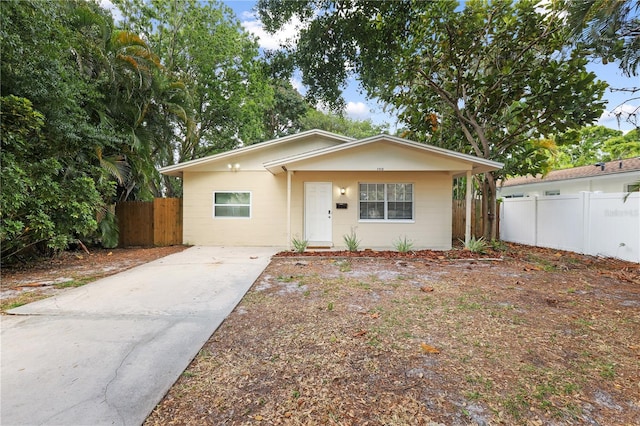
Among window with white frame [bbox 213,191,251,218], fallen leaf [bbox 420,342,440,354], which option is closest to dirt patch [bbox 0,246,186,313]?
window with white frame [bbox 213,191,251,218]

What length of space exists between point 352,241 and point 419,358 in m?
6.23

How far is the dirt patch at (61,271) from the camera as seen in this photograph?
15.8 feet

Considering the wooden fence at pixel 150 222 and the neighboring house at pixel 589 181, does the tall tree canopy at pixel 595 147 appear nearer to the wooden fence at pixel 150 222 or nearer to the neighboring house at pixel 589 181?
the neighboring house at pixel 589 181

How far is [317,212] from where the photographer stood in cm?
1003

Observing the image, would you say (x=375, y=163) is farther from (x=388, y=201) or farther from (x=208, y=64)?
(x=208, y=64)

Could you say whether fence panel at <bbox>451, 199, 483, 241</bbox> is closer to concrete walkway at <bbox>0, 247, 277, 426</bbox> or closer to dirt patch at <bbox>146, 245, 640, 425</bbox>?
dirt patch at <bbox>146, 245, 640, 425</bbox>

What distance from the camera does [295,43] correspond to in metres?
6.87

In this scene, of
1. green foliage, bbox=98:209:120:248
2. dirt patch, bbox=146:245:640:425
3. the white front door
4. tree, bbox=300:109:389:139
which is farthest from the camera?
tree, bbox=300:109:389:139

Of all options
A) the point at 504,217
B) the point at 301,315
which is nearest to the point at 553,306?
the point at 301,315

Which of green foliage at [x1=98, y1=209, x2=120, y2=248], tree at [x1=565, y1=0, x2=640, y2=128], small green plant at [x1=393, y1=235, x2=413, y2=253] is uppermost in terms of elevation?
tree at [x1=565, y1=0, x2=640, y2=128]

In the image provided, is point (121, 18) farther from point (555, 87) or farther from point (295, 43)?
point (555, 87)

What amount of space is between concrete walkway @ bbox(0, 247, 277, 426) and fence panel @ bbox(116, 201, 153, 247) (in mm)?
5743

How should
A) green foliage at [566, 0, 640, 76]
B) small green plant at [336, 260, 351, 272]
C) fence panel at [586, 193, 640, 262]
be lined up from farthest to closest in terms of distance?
fence panel at [586, 193, 640, 262] → small green plant at [336, 260, 351, 272] → green foliage at [566, 0, 640, 76]

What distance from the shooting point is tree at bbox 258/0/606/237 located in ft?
20.5
